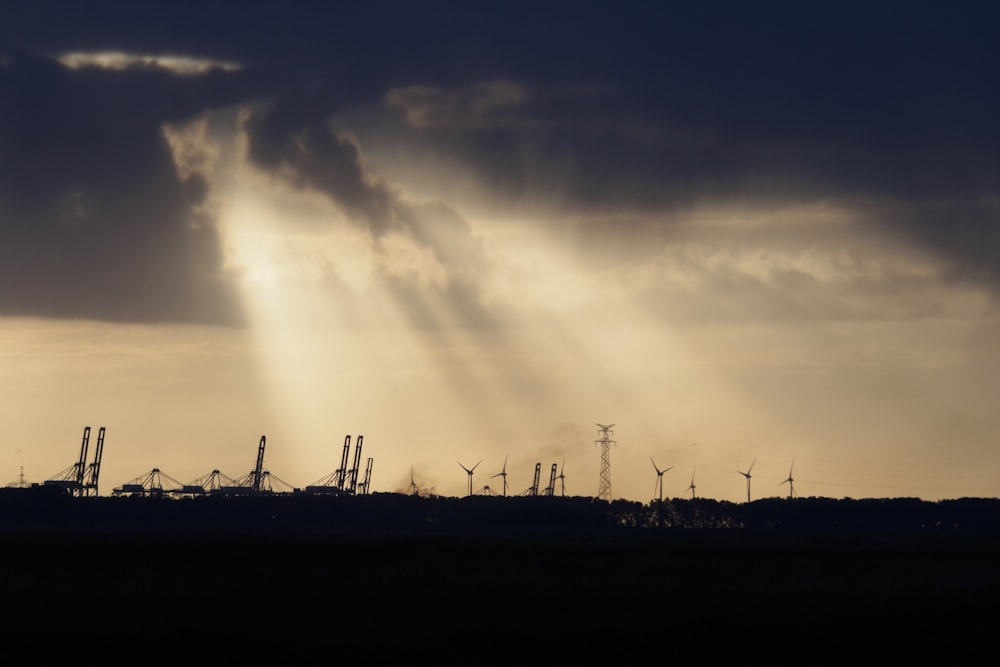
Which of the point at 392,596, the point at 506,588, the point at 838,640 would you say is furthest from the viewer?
the point at 506,588

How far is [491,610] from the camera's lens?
11031cm

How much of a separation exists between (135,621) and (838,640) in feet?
160

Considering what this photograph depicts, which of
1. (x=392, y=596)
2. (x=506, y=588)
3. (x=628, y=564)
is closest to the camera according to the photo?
(x=392, y=596)

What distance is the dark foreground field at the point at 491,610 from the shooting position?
88250 millimetres

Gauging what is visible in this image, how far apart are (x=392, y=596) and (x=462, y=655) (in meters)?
35.7

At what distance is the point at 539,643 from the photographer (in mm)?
90812

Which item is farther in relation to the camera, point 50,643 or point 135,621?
point 135,621

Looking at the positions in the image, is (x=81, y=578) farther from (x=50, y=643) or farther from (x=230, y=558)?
(x=50, y=643)

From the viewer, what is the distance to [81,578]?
13788 centimetres

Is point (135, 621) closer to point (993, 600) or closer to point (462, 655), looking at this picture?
point (462, 655)

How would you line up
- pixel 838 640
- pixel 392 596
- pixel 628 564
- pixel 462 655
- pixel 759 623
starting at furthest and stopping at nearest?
pixel 628 564
pixel 392 596
pixel 759 623
pixel 838 640
pixel 462 655

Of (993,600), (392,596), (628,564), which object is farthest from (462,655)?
(628,564)

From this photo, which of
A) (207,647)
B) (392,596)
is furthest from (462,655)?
(392,596)

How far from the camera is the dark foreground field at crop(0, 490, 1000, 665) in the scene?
→ 8825cm
